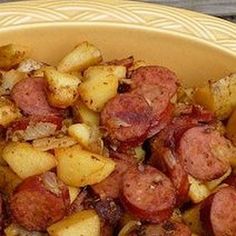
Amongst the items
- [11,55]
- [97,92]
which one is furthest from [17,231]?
[11,55]

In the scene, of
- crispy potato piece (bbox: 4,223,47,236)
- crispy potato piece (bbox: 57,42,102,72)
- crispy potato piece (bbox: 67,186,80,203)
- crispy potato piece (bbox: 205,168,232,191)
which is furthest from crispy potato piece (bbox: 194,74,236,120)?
crispy potato piece (bbox: 4,223,47,236)

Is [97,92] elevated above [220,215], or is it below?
above

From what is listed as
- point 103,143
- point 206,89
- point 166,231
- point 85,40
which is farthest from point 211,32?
point 166,231

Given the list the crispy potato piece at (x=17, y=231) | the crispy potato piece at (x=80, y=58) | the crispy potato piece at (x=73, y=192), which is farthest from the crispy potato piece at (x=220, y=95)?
the crispy potato piece at (x=17, y=231)

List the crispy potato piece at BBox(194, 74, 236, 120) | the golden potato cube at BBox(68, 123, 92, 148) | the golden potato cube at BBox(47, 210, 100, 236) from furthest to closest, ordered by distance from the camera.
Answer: the crispy potato piece at BBox(194, 74, 236, 120)
the golden potato cube at BBox(68, 123, 92, 148)
the golden potato cube at BBox(47, 210, 100, 236)

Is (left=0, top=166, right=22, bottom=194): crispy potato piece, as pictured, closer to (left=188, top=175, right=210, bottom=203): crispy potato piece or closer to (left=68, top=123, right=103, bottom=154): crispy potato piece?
(left=68, top=123, right=103, bottom=154): crispy potato piece

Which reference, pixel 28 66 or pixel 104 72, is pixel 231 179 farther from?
pixel 28 66

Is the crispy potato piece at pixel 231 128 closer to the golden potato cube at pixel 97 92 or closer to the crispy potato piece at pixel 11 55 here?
the golden potato cube at pixel 97 92
